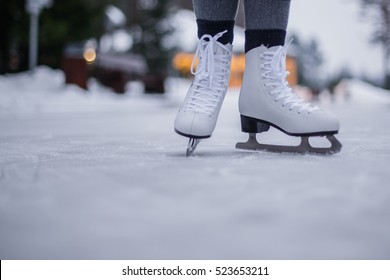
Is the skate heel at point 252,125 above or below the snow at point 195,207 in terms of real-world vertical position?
below

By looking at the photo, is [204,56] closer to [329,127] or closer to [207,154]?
[207,154]

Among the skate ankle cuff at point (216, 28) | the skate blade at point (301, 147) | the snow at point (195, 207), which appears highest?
the skate ankle cuff at point (216, 28)

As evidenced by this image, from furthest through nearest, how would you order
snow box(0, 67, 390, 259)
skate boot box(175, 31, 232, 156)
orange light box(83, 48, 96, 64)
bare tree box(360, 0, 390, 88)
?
1. orange light box(83, 48, 96, 64)
2. bare tree box(360, 0, 390, 88)
3. skate boot box(175, 31, 232, 156)
4. snow box(0, 67, 390, 259)

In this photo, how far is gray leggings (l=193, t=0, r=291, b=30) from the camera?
112 cm

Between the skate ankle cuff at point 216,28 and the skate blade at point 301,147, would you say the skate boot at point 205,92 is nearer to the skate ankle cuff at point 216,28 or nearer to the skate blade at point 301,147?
the skate ankle cuff at point 216,28

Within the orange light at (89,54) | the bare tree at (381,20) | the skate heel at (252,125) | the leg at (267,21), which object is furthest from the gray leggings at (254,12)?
the orange light at (89,54)

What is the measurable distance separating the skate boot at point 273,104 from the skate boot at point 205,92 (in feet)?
0.21

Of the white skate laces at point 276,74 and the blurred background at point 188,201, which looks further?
the white skate laces at point 276,74

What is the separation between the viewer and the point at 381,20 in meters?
5.99

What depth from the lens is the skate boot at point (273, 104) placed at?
41.3 inches

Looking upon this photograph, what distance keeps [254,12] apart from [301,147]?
14.0 inches

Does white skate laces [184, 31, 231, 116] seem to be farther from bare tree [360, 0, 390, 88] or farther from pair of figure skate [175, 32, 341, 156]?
bare tree [360, 0, 390, 88]

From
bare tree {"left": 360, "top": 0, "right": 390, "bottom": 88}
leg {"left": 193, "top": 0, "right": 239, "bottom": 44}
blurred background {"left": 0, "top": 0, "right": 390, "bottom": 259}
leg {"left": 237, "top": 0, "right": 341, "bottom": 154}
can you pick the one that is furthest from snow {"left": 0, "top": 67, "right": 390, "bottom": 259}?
bare tree {"left": 360, "top": 0, "right": 390, "bottom": 88}
